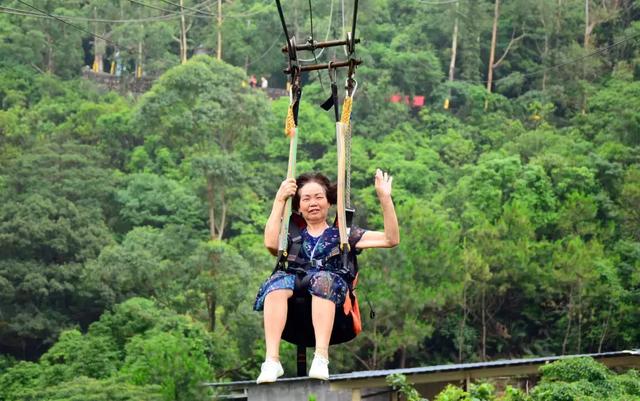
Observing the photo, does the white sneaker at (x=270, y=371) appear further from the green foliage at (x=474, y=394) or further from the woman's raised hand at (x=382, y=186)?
the green foliage at (x=474, y=394)

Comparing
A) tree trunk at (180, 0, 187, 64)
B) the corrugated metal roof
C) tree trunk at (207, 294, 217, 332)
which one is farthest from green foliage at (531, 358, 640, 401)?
tree trunk at (180, 0, 187, 64)

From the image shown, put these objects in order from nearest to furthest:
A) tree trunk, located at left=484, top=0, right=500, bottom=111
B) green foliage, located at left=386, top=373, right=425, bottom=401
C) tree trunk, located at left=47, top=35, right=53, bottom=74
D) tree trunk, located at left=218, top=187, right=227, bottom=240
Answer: green foliage, located at left=386, top=373, right=425, bottom=401, tree trunk, located at left=218, top=187, right=227, bottom=240, tree trunk, located at left=47, top=35, right=53, bottom=74, tree trunk, located at left=484, top=0, right=500, bottom=111

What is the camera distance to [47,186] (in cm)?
3225

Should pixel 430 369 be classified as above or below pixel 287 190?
below

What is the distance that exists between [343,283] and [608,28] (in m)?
39.6

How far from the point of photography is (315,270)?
7.86 m

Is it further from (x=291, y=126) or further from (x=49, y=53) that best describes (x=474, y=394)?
(x=49, y=53)

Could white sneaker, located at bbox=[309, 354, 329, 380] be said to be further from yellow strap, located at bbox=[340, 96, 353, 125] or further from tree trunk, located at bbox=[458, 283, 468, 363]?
tree trunk, located at bbox=[458, 283, 468, 363]

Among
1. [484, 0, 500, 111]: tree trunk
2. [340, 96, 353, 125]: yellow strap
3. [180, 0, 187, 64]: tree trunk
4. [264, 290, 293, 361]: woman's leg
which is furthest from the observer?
[180, 0, 187, 64]: tree trunk

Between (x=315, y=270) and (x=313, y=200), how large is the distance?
36 centimetres

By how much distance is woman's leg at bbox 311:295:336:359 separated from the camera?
7598mm

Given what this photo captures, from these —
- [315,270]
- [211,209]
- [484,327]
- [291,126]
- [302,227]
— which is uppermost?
[211,209]

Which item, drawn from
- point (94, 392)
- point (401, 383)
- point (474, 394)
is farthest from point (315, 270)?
point (94, 392)

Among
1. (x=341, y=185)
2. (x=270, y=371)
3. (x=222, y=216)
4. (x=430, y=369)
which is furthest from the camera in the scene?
(x=222, y=216)
